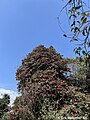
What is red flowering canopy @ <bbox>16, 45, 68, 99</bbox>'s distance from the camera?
14.1 m

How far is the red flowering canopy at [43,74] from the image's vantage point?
557 inches

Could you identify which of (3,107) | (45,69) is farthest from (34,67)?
(3,107)

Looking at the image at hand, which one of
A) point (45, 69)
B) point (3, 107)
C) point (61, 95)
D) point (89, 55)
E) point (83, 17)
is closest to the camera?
point (83, 17)

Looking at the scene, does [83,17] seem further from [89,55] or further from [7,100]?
[7,100]

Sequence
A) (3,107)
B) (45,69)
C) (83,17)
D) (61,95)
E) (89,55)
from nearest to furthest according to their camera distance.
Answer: (83,17) → (89,55) → (61,95) → (45,69) → (3,107)

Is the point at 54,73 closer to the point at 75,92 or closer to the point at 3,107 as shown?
the point at 75,92

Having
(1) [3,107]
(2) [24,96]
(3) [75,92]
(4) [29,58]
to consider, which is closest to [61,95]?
(3) [75,92]

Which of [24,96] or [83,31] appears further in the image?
[24,96]

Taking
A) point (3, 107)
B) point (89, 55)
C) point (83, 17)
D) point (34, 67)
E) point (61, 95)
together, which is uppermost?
point (3, 107)

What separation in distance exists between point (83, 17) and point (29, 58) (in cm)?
1427

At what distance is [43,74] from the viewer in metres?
14.9

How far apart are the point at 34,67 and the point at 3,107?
9187 mm

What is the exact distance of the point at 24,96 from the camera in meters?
14.4

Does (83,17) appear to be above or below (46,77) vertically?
below
